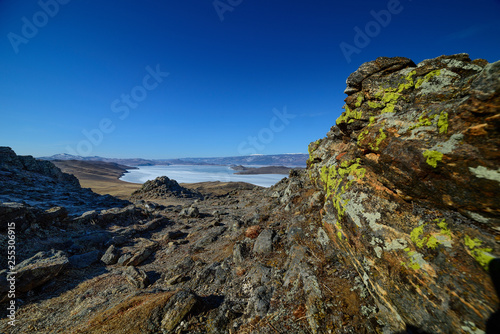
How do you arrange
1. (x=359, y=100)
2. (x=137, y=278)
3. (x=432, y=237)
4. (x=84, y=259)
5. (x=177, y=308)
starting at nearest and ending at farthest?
(x=432, y=237) < (x=177, y=308) < (x=359, y=100) < (x=137, y=278) < (x=84, y=259)

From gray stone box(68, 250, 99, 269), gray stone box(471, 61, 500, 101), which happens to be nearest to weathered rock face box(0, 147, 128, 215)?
gray stone box(68, 250, 99, 269)

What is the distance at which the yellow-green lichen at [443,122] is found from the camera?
4348 millimetres

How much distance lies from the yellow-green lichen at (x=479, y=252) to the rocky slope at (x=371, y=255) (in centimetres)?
2

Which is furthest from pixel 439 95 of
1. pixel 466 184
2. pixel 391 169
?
pixel 466 184

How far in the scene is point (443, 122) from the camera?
14.4ft

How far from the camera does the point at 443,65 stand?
5.54 meters

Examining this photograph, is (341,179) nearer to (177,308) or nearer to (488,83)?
(488,83)

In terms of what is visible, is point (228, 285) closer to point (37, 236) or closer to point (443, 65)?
point (443, 65)

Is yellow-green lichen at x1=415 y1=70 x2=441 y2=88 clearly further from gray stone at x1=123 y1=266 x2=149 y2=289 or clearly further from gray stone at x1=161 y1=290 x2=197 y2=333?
gray stone at x1=123 y1=266 x2=149 y2=289

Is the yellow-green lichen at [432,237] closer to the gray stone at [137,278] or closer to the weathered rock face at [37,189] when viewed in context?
the gray stone at [137,278]

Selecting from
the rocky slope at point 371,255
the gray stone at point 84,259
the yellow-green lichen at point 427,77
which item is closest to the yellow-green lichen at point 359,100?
the rocky slope at point 371,255

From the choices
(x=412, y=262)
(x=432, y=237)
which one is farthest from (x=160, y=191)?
(x=432, y=237)

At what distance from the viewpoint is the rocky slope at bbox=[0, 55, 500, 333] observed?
3678mm

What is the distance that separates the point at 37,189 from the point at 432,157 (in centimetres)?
3710
